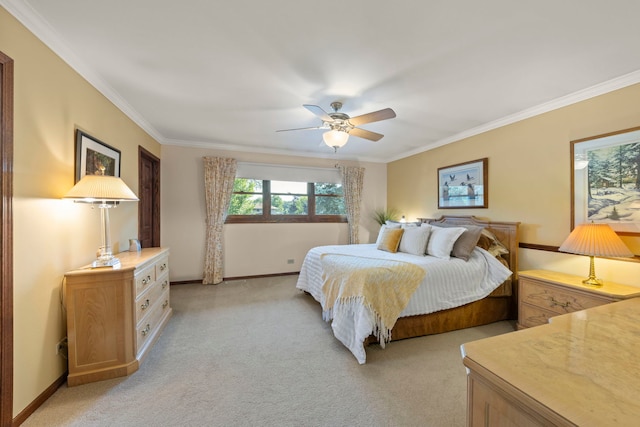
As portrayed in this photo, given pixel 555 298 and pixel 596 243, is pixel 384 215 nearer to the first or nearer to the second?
pixel 555 298

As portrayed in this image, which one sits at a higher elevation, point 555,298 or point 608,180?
point 608,180

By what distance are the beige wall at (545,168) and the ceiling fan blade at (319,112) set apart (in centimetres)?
238

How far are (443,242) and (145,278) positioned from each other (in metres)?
3.21

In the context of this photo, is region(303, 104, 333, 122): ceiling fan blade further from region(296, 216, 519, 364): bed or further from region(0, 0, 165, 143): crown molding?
region(0, 0, 165, 143): crown molding

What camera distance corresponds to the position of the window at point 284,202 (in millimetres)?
4738

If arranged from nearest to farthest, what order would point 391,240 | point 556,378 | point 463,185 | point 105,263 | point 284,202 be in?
point 556,378, point 105,263, point 391,240, point 463,185, point 284,202

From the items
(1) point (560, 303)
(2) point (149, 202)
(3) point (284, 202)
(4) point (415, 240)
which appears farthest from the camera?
(3) point (284, 202)

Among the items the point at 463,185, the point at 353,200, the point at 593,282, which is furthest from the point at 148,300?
the point at 463,185

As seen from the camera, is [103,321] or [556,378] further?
[103,321]

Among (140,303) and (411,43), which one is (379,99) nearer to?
(411,43)

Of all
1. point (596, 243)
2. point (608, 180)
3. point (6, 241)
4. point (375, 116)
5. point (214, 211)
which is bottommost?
point (596, 243)

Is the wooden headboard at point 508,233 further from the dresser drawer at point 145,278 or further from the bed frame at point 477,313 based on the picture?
the dresser drawer at point 145,278

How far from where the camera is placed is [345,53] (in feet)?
6.26

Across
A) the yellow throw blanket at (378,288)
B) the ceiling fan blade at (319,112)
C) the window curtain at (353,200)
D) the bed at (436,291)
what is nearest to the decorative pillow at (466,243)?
the bed at (436,291)
